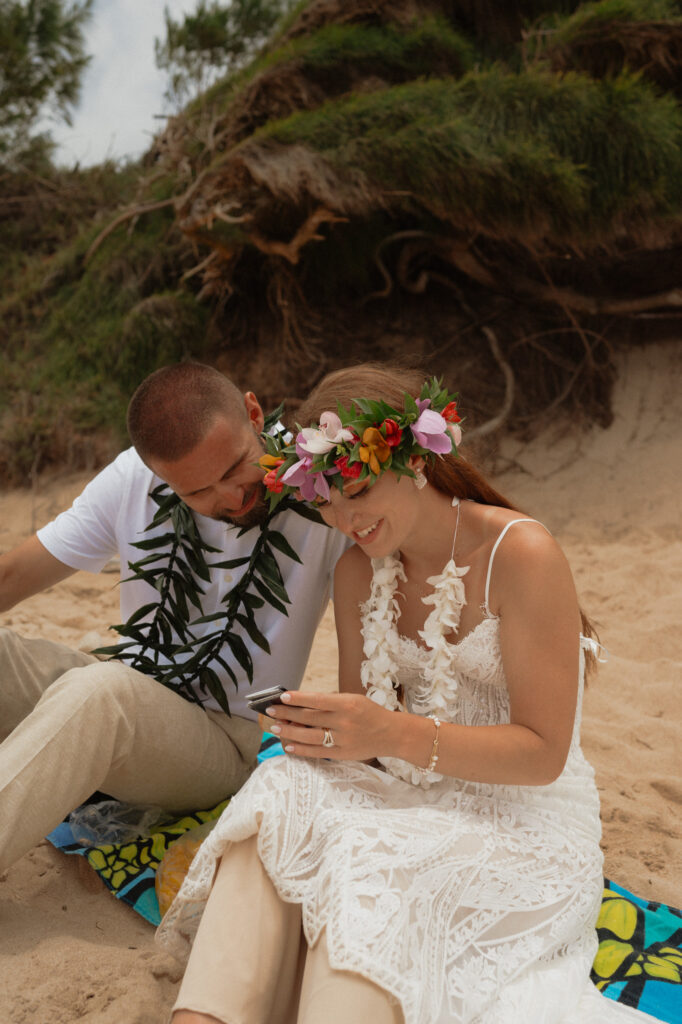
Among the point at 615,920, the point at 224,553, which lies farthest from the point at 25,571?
the point at 615,920

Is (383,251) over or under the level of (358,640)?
over

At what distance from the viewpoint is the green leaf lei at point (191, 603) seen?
259cm

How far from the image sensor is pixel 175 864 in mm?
2471

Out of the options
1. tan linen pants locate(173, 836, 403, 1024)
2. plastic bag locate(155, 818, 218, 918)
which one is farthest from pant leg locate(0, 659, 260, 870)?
tan linen pants locate(173, 836, 403, 1024)

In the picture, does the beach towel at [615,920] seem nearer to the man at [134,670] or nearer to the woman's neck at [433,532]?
the man at [134,670]

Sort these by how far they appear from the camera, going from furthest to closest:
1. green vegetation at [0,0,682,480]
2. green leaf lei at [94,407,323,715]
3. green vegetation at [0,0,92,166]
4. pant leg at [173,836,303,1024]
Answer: green vegetation at [0,0,92,166] → green vegetation at [0,0,682,480] → green leaf lei at [94,407,323,715] → pant leg at [173,836,303,1024]

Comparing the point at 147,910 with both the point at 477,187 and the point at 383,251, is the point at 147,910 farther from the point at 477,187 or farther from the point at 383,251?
the point at 383,251

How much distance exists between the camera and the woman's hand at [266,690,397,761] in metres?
1.89

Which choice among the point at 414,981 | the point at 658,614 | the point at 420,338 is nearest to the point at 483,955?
the point at 414,981

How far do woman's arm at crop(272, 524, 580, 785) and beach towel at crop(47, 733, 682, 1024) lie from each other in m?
0.63

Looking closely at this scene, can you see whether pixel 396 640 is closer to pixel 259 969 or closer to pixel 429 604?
pixel 429 604

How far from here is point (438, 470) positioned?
2.25 metres

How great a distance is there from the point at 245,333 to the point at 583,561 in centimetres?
356

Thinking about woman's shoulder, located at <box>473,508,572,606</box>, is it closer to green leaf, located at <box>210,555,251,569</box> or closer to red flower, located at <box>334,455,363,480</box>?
red flower, located at <box>334,455,363,480</box>
